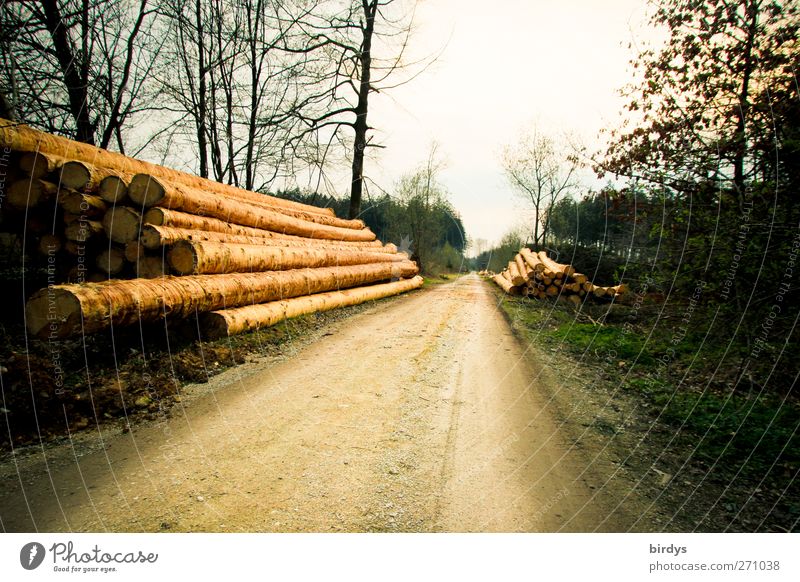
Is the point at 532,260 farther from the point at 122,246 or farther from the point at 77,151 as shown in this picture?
the point at 77,151

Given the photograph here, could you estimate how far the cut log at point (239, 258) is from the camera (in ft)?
18.0

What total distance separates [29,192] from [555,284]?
12733mm

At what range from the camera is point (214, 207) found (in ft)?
23.0

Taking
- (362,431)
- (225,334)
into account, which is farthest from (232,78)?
(362,431)

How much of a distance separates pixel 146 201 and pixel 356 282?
6.41m

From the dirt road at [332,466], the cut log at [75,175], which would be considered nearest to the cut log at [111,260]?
the cut log at [75,175]

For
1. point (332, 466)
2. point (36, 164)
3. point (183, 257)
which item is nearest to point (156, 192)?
point (183, 257)

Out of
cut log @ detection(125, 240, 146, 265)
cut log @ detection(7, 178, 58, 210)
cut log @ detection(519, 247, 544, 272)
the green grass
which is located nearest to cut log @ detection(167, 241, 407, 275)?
cut log @ detection(125, 240, 146, 265)

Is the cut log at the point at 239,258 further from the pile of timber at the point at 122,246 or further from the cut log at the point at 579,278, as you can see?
the cut log at the point at 579,278

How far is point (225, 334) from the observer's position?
216 inches

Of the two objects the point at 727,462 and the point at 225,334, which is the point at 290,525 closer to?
the point at 727,462

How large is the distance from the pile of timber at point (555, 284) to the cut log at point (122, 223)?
34.1ft

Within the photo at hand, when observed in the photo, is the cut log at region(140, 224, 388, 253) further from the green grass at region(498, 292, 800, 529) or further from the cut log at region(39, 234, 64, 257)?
the green grass at region(498, 292, 800, 529)

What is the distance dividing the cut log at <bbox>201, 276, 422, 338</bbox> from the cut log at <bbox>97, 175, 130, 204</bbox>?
2104mm
